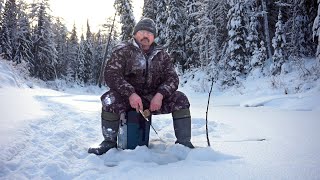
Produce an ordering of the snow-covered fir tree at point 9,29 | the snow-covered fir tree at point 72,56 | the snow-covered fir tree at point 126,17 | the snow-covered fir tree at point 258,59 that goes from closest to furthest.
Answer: the snow-covered fir tree at point 258,59, the snow-covered fir tree at point 126,17, the snow-covered fir tree at point 9,29, the snow-covered fir tree at point 72,56

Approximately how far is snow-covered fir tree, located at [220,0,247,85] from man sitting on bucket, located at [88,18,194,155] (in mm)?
16200

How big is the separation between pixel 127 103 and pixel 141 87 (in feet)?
0.98

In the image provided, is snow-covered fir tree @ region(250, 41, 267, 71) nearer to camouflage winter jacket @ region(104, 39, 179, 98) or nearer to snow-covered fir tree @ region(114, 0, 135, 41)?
snow-covered fir tree @ region(114, 0, 135, 41)

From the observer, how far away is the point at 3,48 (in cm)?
3494

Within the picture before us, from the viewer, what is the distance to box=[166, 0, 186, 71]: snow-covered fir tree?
26703mm

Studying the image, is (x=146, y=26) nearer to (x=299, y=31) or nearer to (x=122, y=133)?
(x=122, y=133)

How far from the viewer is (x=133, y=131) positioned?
312 cm

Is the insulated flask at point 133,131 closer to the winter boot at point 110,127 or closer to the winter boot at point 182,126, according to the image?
the winter boot at point 110,127

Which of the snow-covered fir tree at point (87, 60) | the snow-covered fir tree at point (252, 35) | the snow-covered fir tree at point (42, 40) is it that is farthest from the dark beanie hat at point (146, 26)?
the snow-covered fir tree at point (87, 60)

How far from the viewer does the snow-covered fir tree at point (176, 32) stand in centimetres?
2670

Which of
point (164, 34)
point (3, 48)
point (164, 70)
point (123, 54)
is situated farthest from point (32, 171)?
point (3, 48)

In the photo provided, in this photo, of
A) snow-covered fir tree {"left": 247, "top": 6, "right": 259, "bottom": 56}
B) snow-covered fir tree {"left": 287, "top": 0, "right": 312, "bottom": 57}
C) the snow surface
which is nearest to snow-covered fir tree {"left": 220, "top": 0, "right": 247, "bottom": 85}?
snow-covered fir tree {"left": 247, "top": 6, "right": 259, "bottom": 56}

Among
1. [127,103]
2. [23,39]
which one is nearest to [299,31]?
[127,103]

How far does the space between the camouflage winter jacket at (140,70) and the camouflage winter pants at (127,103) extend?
0.24 feet
